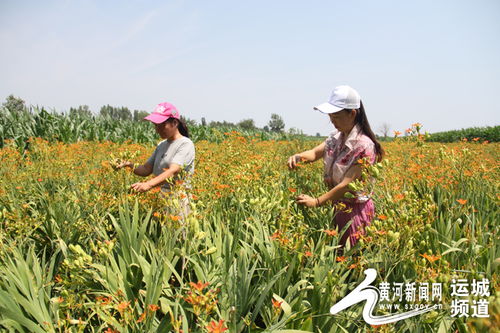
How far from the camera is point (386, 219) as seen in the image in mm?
1515

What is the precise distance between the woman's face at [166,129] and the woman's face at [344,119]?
56.0 inches

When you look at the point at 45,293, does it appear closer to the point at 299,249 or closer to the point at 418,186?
the point at 299,249

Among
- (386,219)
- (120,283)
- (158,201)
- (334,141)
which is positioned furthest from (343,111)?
(120,283)

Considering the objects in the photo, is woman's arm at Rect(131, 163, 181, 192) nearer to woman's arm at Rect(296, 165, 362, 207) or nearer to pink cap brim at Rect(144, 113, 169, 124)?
pink cap brim at Rect(144, 113, 169, 124)

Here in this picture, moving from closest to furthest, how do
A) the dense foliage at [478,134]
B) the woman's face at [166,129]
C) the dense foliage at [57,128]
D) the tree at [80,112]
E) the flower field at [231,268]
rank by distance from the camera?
the flower field at [231,268] < the woman's face at [166,129] < the dense foliage at [57,128] < the tree at [80,112] < the dense foliage at [478,134]

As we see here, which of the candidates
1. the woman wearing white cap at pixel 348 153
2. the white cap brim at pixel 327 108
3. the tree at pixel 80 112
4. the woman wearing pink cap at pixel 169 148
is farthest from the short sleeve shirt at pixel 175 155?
the tree at pixel 80 112

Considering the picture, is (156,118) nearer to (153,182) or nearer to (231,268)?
(153,182)

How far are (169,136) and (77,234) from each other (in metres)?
1.13

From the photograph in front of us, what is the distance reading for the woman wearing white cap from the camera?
207cm

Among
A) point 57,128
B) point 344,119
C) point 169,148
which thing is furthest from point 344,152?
point 57,128

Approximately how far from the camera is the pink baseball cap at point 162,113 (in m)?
2.75

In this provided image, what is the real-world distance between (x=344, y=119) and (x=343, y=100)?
142 mm

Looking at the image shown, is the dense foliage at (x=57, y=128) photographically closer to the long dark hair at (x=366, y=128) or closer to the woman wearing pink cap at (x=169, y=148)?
the woman wearing pink cap at (x=169, y=148)

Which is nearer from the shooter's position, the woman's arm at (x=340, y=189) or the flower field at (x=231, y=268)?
the flower field at (x=231, y=268)
